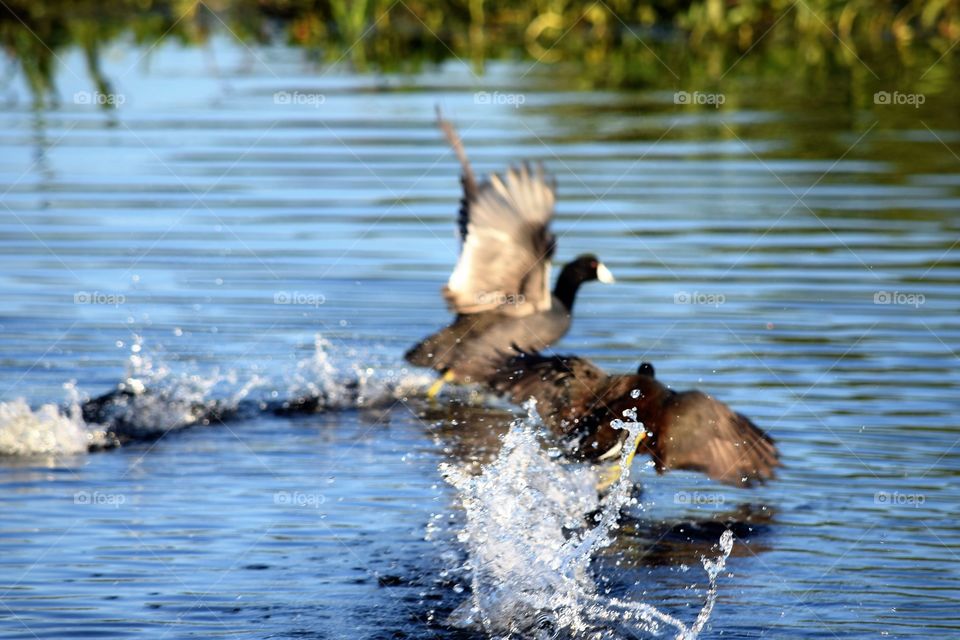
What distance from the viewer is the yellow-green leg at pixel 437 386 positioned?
8.17 meters

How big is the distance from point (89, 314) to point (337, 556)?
3.79 meters

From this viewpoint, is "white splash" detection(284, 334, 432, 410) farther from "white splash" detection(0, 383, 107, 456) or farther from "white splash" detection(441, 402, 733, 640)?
"white splash" detection(441, 402, 733, 640)

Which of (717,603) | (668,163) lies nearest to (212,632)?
(717,603)

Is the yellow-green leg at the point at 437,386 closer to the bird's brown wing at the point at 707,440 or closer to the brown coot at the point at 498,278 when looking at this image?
the brown coot at the point at 498,278

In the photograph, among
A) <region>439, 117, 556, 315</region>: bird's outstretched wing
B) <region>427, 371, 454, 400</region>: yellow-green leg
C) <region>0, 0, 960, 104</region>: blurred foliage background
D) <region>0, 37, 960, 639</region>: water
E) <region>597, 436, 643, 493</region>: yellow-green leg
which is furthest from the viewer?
<region>0, 0, 960, 104</region>: blurred foliage background

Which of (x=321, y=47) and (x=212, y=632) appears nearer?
(x=212, y=632)

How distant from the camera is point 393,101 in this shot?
16031 mm

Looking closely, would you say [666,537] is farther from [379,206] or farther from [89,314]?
[379,206]

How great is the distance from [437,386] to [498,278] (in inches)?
26.5

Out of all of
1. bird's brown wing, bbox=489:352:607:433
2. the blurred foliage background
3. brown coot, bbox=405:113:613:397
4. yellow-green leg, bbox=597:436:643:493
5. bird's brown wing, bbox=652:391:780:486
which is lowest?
yellow-green leg, bbox=597:436:643:493

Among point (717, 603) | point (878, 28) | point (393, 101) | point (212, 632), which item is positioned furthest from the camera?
point (878, 28)

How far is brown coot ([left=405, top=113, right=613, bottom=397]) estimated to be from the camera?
26.2 ft

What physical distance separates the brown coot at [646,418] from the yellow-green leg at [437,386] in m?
1.57

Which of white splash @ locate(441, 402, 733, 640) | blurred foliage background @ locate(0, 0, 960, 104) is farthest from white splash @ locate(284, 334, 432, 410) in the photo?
blurred foliage background @ locate(0, 0, 960, 104)
